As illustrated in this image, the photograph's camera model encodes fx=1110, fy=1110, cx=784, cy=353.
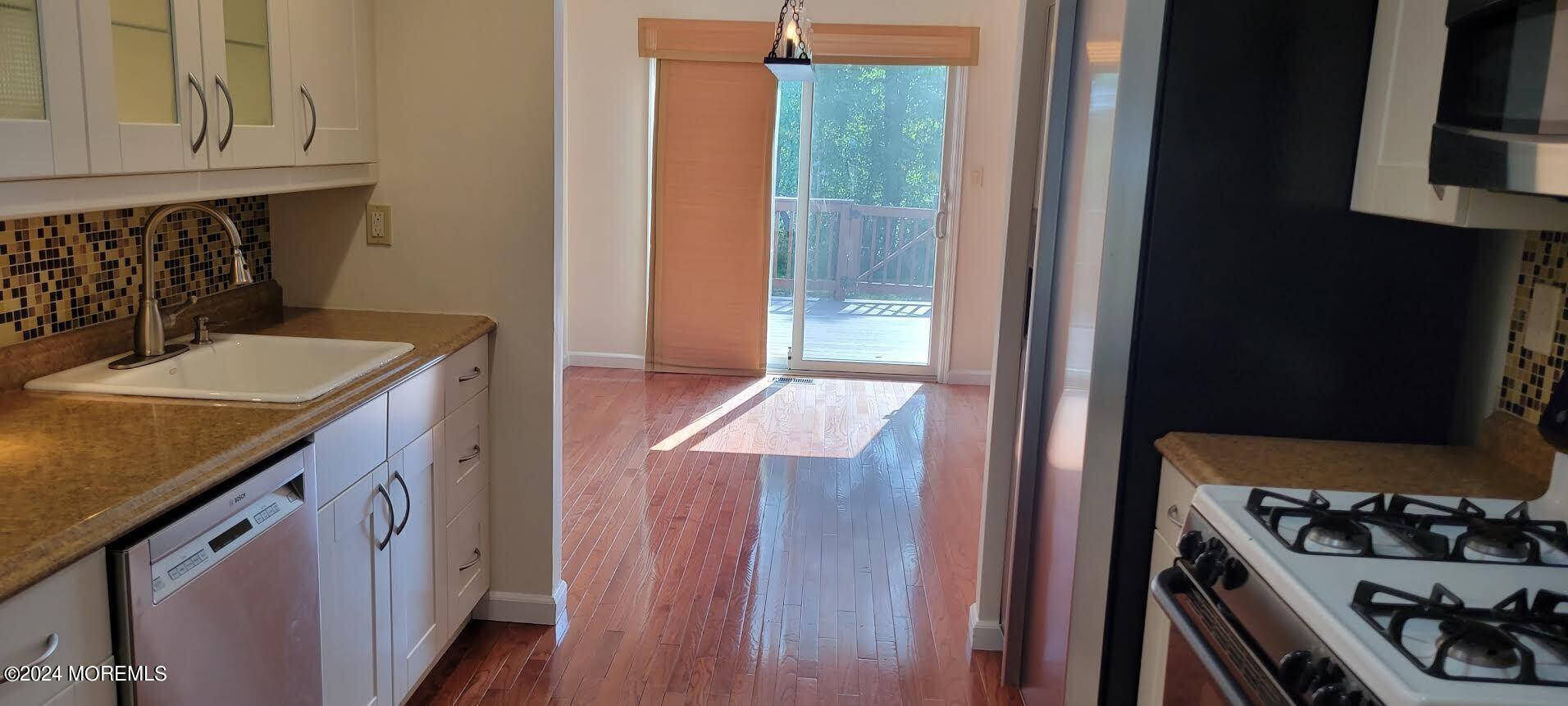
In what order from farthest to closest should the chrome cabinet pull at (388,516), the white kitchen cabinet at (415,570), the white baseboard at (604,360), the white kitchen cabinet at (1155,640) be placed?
1. the white baseboard at (604,360)
2. the white kitchen cabinet at (415,570)
3. the chrome cabinet pull at (388,516)
4. the white kitchen cabinet at (1155,640)

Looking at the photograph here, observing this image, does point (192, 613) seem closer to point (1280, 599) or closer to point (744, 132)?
point (1280, 599)

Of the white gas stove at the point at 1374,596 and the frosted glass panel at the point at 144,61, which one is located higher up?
the frosted glass panel at the point at 144,61

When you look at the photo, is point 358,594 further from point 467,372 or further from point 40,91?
point 40,91

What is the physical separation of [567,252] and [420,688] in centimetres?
417

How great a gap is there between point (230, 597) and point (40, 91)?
829 mm

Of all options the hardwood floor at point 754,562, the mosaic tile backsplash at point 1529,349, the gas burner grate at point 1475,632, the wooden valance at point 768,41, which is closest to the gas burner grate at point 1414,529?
the gas burner grate at point 1475,632

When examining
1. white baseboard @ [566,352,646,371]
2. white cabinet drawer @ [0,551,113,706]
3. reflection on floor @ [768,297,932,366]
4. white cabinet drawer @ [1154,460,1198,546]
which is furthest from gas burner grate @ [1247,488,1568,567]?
white baseboard @ [566,352,646,371]

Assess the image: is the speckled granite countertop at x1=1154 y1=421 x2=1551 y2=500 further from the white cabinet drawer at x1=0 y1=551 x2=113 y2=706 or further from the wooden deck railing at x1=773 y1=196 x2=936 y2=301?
the wooden deck railing at x1=773 y1=196 x2=936 y2=301

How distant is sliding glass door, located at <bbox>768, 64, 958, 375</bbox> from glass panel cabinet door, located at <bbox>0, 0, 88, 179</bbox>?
510cm

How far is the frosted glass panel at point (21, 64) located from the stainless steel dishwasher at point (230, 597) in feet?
2.09

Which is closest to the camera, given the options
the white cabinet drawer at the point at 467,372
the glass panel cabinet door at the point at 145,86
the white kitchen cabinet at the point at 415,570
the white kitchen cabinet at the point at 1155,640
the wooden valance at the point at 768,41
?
the glass panel cabinet door at the point at 145,86

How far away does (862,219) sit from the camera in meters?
6.82

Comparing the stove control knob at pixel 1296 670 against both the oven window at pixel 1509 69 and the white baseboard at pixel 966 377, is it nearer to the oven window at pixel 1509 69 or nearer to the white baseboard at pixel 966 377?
the oven window at pixel 1509 69

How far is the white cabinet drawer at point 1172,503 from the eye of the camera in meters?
2.01
